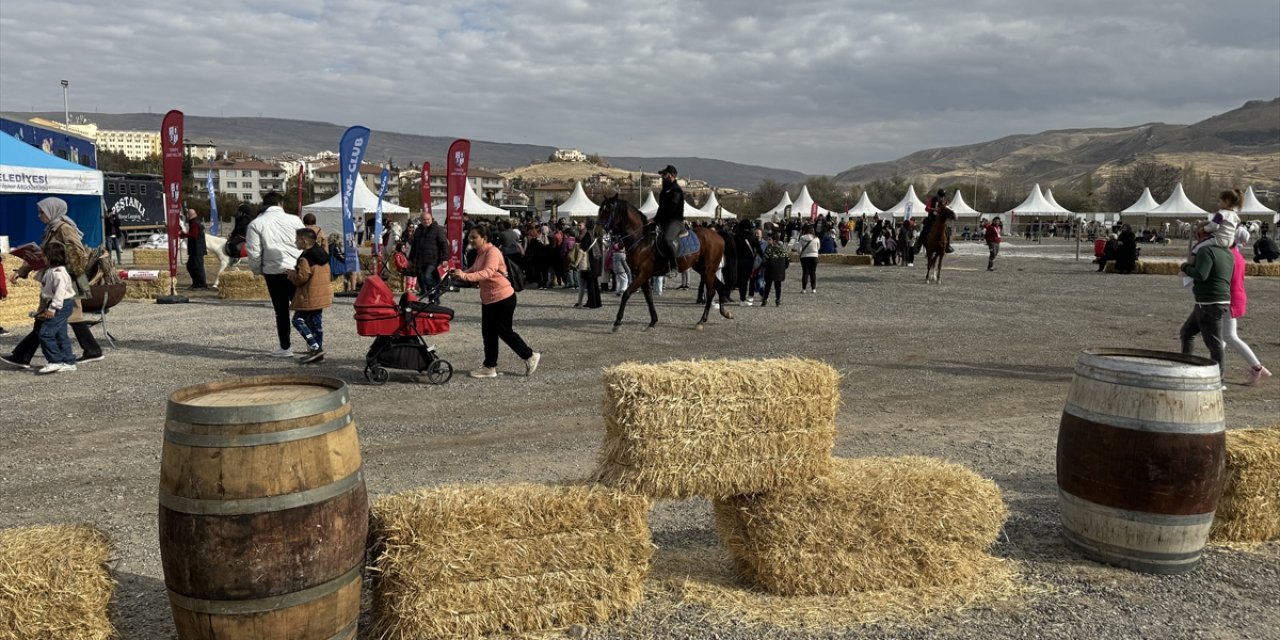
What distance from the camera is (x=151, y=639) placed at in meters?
3.28

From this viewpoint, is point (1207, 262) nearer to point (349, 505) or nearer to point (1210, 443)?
point (1210, 443)

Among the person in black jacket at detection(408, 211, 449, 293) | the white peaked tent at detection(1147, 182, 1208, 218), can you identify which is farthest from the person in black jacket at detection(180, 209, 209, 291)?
the white peaked tent at detection(1147, 182, 1208, 218)

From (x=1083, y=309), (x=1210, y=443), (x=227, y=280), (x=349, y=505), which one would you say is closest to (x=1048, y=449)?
(x=1210, y=443)

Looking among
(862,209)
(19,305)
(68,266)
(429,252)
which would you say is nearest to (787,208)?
(862,209)

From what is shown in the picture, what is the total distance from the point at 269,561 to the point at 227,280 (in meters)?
15.3

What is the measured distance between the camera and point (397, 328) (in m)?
8.44

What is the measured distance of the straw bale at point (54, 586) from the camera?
8.70 feet

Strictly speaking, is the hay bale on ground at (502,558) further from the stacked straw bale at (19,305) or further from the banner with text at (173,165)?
the banner with text at (173,165)

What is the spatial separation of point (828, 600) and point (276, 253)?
7.98 m

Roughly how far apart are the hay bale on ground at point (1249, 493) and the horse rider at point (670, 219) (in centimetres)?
868

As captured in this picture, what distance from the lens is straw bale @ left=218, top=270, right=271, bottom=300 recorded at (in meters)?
16.2

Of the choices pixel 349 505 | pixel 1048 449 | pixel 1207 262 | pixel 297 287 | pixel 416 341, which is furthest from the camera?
pixel 297 287

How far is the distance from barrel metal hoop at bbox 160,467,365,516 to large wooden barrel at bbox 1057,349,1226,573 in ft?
11.6

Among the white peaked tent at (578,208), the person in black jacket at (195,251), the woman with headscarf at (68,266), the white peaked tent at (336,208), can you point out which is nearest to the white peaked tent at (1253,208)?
the white peaked tent at (578,208)
